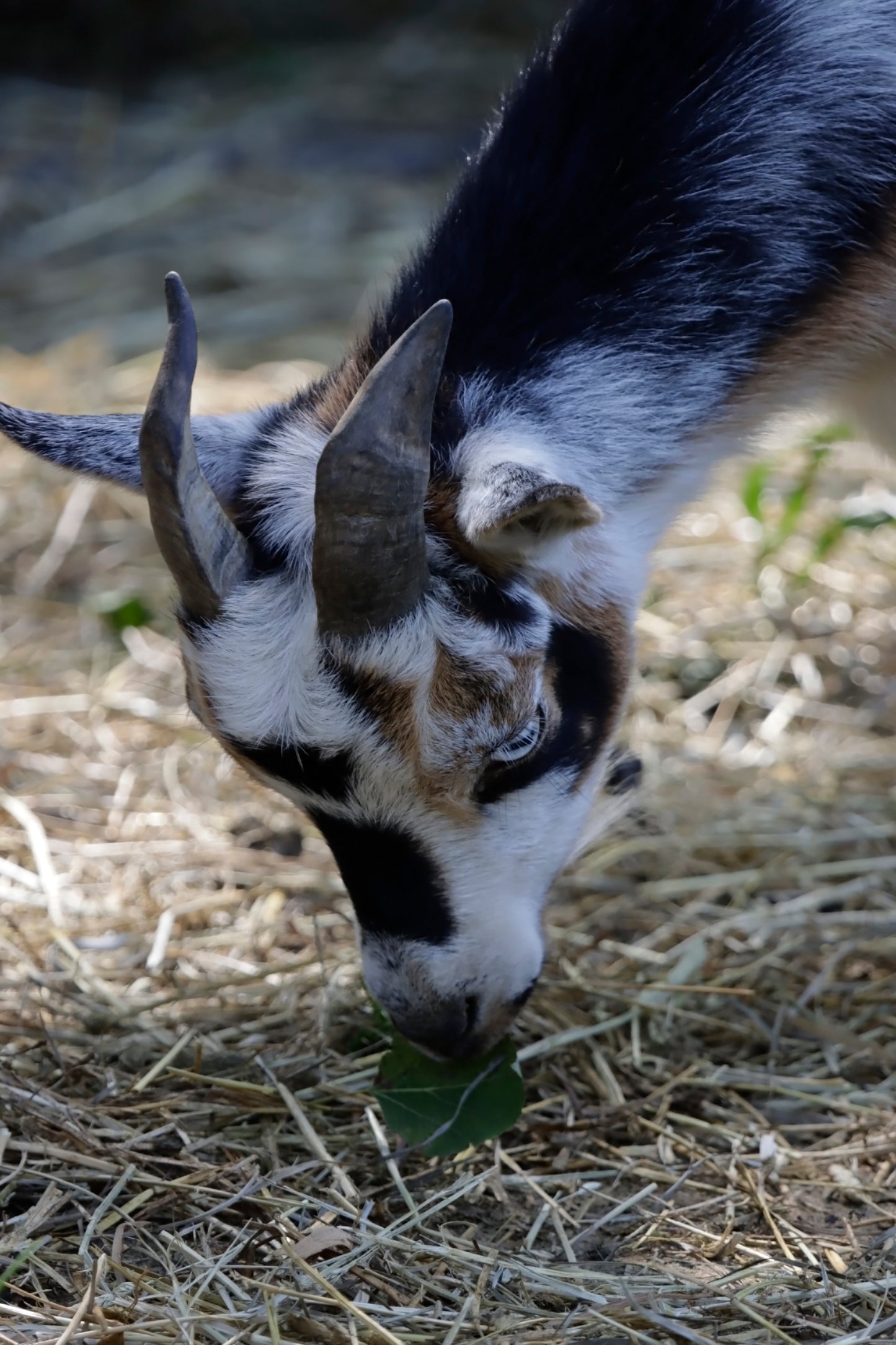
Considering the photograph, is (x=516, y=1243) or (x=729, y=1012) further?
(x=729, y=1012)

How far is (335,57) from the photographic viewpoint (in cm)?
1312

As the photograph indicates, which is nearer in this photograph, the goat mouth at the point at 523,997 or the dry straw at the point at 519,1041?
the dry straw at the point at 519,1041

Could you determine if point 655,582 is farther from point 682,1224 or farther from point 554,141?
point 682,1224

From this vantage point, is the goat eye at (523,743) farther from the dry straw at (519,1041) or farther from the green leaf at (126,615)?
the green leaf at (126,615)

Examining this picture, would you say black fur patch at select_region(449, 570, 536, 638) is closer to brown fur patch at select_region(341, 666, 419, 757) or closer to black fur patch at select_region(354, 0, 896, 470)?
brown fur patch at select_region(341, 666, 419, 757)

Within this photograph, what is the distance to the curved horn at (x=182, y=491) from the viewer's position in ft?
9.53

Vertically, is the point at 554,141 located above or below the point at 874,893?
above

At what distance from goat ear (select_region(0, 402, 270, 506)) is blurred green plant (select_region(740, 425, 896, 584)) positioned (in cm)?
243

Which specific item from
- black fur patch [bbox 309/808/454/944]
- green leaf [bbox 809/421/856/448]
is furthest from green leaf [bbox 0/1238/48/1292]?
green leaf [bbox 809/421/856/448]

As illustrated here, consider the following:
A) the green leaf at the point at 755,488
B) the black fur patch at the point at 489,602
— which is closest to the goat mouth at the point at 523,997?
the black fur patch at the point at 489,602

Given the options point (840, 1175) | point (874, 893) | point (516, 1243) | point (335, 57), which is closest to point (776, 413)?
point (874, 893)

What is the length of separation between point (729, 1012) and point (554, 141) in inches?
93.7

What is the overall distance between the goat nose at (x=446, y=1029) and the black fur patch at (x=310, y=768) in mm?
545

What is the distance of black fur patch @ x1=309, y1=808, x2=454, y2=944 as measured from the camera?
10.6 feet
